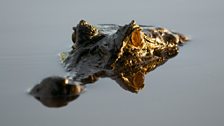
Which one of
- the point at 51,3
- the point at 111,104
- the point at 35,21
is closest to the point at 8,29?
the point at 35,21

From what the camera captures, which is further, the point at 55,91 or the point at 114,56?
the point at 114,56

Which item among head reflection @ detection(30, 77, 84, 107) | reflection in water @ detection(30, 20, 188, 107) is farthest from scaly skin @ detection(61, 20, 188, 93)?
head reflection @ detection(30, 77, 84, 107)

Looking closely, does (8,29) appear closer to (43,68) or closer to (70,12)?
(70,12)

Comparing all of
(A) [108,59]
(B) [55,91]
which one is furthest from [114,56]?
(B) [55,91]

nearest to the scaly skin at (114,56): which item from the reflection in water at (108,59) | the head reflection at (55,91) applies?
the reflection in water at (108,59)

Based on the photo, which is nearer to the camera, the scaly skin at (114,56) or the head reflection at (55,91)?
the head reflection at (55,91)

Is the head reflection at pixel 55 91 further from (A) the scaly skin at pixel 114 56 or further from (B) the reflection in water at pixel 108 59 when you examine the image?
(A) the scaly skin at pixel 114 56

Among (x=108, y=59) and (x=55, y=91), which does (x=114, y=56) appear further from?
(x=55, y=91)
